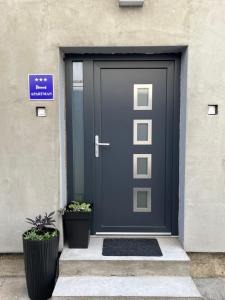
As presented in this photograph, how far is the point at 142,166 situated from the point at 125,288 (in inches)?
55.5

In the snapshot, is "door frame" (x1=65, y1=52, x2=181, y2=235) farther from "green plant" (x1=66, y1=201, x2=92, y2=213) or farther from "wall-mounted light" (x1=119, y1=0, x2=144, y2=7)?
"wall-mounted light" (x1=119, y1=0, x2=144, y2=7)

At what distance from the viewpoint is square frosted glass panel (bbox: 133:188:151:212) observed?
12.0 ft

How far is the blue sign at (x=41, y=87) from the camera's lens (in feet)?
10.6

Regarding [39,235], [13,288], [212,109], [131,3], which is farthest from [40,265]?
[131,3]

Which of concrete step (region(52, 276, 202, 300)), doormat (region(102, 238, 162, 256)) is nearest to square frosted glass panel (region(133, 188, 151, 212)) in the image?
doormat (region(102, 238, 162, 256))

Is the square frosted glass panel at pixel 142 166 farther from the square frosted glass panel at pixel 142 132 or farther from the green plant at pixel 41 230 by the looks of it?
the green plant at pixel 41 230

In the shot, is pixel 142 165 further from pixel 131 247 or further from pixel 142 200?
pixel 131 247

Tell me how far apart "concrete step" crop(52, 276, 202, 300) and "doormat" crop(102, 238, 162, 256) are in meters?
0.25

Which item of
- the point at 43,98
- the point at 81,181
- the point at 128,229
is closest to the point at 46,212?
→ the point at 81,181

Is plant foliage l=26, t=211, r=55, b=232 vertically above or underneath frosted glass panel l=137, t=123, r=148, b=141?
underneath

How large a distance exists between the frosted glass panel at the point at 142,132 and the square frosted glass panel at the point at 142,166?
211 millimetres

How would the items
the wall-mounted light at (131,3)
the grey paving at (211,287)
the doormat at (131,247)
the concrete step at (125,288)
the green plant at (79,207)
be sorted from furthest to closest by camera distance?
the green plant at (79,207) → the doormat at (131,247) → the wall-mounted light at (131,3) → the grey paving at (211,287) → the concrete step at (125,288)

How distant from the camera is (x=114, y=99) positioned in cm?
355

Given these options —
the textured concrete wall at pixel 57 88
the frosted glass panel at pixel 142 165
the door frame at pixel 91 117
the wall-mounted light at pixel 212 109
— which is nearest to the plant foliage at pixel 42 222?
the textured concrete wall at pixel 57 88
